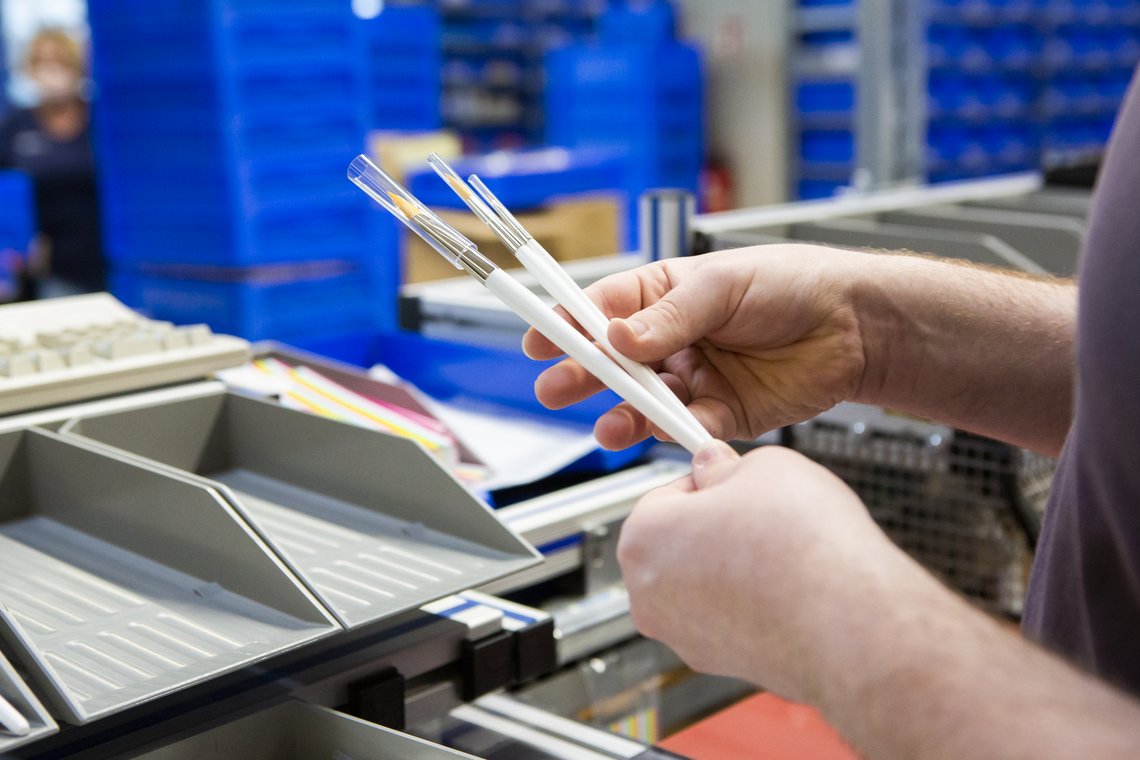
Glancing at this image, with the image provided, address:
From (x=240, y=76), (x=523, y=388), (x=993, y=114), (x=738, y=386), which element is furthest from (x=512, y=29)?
(x=738, y=386)

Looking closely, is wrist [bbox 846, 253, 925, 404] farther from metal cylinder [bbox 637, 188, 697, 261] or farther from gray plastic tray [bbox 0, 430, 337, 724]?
metal cylinder [bbox 637, 188, 697, 261]

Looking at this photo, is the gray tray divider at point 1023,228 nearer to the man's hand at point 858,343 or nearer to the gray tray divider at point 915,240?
the gray tray divider at point 915,240

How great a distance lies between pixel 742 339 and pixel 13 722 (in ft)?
1.97

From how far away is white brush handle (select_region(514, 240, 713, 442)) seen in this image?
844mm

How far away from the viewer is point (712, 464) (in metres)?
0.70

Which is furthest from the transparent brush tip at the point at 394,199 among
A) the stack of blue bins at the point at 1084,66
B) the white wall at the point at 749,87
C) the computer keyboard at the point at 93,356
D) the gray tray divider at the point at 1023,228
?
the stack of blue bins at the point at 1084,66

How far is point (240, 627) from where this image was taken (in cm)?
82

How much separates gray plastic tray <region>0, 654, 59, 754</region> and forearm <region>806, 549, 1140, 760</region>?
0.42m

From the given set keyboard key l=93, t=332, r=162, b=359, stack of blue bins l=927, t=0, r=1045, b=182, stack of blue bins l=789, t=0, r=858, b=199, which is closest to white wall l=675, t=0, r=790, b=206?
stack of blue bins l=789, t=0, r=858, b=199

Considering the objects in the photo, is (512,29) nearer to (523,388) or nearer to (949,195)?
(949,195)

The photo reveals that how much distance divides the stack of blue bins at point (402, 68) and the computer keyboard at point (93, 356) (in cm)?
405

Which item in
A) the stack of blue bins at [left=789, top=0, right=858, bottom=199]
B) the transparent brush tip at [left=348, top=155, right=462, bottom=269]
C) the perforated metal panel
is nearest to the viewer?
the transparent brush tip at [left=348, top=155, right=462, bottom=269]

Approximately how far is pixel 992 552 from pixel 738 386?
719 millimetres

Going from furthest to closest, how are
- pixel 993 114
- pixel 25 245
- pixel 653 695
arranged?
pixel 993 114
pixel 25 245
pixel 653 695
